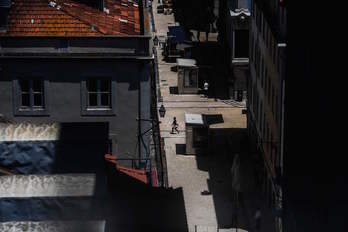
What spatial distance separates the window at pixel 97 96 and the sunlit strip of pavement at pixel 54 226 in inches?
1025

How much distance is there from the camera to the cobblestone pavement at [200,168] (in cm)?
5360

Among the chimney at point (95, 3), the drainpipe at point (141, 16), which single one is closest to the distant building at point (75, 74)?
the drainpipe at point (141, 16)

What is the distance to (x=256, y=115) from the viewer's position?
2539 inches

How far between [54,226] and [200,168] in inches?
1604

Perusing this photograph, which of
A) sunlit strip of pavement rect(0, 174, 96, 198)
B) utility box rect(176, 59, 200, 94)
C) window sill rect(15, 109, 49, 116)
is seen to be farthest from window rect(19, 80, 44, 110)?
utility box rect(176, 59, 200, 94)

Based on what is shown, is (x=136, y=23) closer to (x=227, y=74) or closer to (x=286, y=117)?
(x=286, y=117)

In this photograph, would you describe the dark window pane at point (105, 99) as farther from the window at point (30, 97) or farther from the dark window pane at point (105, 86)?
the window at point (30, 97)

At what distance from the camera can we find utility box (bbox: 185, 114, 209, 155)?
6600 centimetres

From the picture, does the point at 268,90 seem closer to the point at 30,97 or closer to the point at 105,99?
the point at 105,99

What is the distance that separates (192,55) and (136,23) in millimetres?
45195

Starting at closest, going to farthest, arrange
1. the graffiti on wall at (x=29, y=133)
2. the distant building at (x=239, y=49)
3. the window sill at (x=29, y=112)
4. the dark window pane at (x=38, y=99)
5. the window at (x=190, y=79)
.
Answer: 1. the graffiti on wall at (x=29, y=133)
2. the window sill at (x=29, y=112)
3. the dark window pane at (x=38, y=99)
4. the distant building at (x=239, y=49)
5. the window at (x=190, y=79)

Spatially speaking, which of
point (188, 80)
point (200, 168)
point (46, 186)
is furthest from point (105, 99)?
point (188, 80)

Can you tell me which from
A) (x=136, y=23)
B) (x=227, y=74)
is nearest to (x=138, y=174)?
(x=136, y=23)

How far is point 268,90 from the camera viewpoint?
56531 mm
